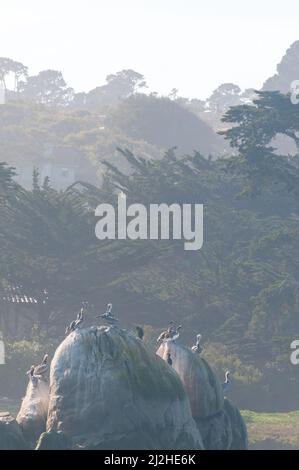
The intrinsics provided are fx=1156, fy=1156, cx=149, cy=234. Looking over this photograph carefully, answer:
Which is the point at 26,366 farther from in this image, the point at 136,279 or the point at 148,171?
the point at 148,171

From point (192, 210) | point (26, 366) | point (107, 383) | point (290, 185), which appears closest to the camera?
point (107, 383)

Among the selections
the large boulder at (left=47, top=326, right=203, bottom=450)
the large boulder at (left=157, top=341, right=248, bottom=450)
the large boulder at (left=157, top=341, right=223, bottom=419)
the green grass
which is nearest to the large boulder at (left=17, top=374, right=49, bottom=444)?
the large boulder at (left=47, top=326, right=203, bottom=450)

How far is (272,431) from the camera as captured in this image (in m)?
40.2

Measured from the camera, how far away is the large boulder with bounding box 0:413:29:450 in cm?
2359

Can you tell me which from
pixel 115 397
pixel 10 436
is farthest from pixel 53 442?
pixel 115 397

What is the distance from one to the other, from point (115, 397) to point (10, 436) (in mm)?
2299

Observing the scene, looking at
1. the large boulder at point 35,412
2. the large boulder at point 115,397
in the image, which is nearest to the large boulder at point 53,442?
the large boulder at point 115,397

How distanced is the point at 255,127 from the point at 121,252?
27.7 ft

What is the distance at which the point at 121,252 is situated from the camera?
52406 mm

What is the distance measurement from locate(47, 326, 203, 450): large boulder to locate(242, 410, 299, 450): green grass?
46.3ft

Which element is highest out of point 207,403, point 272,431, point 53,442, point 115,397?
point 115,397

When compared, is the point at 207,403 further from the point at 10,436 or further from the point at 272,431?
the point at 272,431

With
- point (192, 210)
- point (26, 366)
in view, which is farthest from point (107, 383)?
point (192, 210)

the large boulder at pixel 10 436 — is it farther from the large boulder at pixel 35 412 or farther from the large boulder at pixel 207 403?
the large boulder at pixel 207 403
